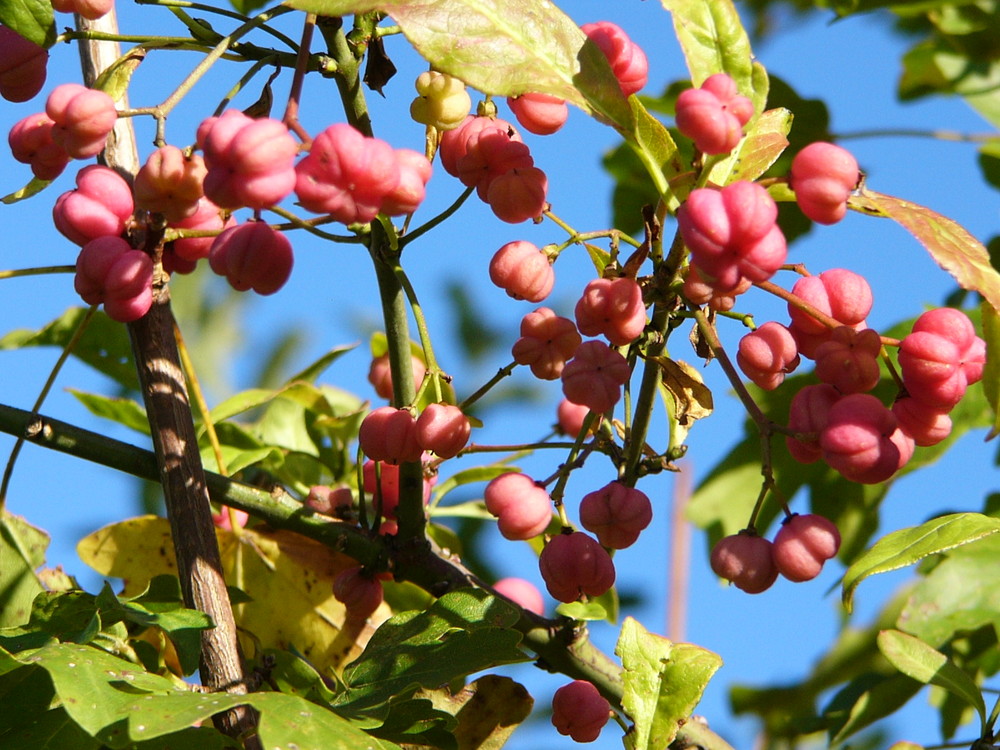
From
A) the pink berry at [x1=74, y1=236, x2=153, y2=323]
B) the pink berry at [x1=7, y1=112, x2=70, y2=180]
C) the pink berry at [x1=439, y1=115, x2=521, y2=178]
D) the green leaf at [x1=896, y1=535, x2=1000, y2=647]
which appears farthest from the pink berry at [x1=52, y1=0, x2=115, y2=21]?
the green leaf at [x1=896, y1=535, x2=1000, y2=647]

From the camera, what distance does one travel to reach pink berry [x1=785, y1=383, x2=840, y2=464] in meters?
1.26

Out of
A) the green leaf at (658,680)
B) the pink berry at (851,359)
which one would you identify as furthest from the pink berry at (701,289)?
the green leaf at (658,680)

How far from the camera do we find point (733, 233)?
104 centimetres

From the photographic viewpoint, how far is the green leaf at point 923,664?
143cm

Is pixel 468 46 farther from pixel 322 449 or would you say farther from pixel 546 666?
pixel 322 449

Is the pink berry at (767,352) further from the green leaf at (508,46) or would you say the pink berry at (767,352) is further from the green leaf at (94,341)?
Result: the green leaf at (94,341)

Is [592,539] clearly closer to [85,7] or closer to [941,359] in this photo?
[941,359]

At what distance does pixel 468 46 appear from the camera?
1.10 m

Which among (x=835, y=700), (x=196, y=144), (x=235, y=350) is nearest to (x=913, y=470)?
(x=835, y=700)

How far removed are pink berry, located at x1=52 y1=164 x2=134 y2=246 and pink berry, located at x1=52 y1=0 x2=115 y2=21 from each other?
187 mm

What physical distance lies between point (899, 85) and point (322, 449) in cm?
150

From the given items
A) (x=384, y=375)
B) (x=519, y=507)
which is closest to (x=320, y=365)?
(x=384, y=375)

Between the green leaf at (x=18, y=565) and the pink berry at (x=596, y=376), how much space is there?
29.3 inches

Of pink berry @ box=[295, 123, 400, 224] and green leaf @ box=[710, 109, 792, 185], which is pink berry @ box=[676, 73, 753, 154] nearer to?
green leaf @ box=[710, 109, 792, 185]
